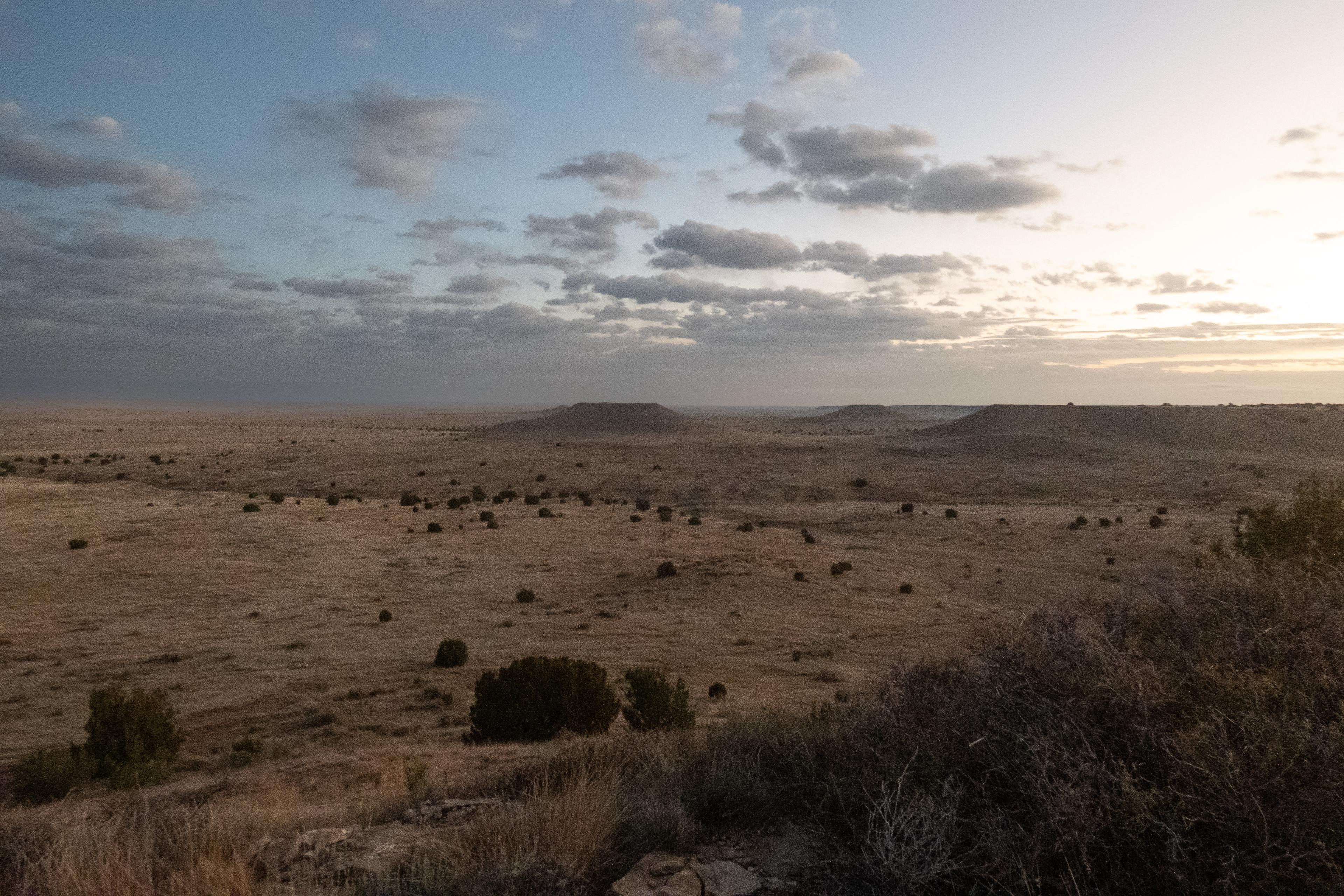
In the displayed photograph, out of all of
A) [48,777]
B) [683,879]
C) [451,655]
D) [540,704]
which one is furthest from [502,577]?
[683,879]

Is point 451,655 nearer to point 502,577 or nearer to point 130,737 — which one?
point 130,737

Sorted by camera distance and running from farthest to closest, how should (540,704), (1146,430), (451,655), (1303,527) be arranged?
(1146,430) → (1303,527) → (451,655) → (540,704)

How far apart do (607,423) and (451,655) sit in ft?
294

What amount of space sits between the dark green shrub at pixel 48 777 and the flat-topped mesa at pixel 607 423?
86.8m

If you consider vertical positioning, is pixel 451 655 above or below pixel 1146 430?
below

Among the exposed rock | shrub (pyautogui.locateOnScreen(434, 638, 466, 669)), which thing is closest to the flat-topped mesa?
shrub (pyautogui.locateOnScreen(434, 638, 466, 669))

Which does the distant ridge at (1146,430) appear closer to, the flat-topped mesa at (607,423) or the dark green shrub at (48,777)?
the flat-topped mesa at (607,423)

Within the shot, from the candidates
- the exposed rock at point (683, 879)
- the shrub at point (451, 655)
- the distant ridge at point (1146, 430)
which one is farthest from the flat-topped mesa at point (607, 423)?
the exposed rock at point (683, 879)

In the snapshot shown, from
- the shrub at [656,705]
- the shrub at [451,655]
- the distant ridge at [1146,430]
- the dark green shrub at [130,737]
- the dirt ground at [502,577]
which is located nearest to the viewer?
the dark green shrub at [130,737]

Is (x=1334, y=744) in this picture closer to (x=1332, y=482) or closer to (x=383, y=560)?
(x=1332, y=482)

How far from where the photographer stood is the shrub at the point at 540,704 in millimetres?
11906

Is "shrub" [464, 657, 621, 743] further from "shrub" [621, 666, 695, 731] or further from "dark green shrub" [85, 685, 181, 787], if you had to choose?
"dark green shrub" [85, 685, 181, 787]

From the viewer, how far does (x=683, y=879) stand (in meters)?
4.97

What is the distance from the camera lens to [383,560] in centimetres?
2759
